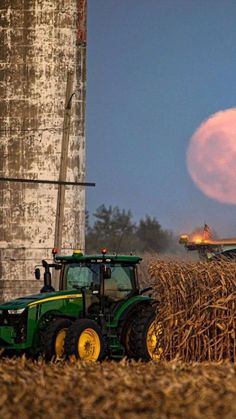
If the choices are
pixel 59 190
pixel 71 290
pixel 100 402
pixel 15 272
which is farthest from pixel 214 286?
pixel 15 272

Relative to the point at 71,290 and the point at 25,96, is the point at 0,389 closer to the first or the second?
the point at 71,290

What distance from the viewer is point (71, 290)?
2012cm

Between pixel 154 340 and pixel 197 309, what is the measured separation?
Answer: 8.21 feet

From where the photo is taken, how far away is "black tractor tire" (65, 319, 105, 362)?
18.2m

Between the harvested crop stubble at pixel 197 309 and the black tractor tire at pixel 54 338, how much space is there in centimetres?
190

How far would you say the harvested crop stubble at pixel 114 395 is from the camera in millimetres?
8922

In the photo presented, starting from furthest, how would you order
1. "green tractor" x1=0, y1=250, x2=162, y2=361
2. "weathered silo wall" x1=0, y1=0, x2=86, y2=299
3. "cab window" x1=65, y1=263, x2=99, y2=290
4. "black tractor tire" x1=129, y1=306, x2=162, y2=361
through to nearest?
1. "weathered silo wall" x1=0, y1=0, x2=86, y2=299
2. "cab window" x1=65, y1=263, x2=99, y2=290
3. "black tractor tire" x1=129, y1=306, x2=162, y2=361
4. "green tractor" x1=0, y1=250, x2=162, y2=361

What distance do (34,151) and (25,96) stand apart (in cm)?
198

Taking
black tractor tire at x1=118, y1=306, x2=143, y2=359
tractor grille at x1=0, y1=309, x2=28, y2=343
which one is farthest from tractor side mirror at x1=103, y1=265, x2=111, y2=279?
tractor grille at x1=0, y1=309, x2=28, y2=343

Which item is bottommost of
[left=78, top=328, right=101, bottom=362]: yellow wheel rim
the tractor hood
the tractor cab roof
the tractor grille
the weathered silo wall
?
[left=78, top=328, right=101, bottom=362]: yellow wheel rim

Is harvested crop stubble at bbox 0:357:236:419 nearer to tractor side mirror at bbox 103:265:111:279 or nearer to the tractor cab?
tractor side mirror at bbox 103:265:111:279

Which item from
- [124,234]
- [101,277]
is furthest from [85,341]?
[124,234]

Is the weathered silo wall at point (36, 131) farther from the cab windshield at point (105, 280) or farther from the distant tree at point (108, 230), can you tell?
the distant tree at point (108, 230)

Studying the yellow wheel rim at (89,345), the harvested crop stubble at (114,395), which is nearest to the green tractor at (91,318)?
the yellow wheel rim at (89,345)
